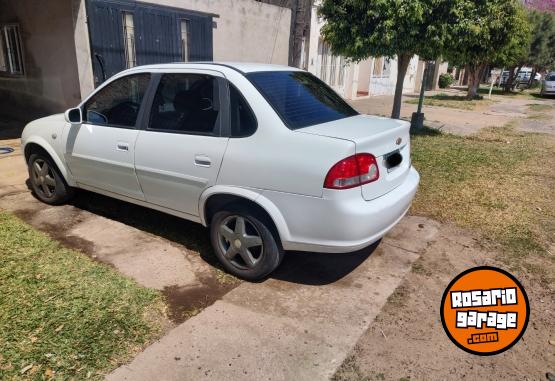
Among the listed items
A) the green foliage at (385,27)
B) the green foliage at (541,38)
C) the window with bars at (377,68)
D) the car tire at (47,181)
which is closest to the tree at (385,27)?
the green foliage at (385,27)

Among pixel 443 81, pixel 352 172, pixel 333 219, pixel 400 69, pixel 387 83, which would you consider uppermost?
pixel 400 69

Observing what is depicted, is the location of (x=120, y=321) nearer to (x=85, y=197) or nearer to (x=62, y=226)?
(x=62, y=226)

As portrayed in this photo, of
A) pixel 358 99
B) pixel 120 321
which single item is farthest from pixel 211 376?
pixel 358 99

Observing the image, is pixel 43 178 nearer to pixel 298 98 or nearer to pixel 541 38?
pixel 298 98

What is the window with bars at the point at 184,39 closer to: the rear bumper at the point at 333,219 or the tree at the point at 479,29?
the tree at the point at 479,29

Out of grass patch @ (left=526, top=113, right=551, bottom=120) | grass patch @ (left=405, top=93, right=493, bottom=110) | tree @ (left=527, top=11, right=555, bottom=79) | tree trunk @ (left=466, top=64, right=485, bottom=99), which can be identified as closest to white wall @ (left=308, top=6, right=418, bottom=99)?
grass patch @ (left=405, top=93, right=493, bottom=110)

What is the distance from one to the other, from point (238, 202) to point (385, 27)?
6.40m

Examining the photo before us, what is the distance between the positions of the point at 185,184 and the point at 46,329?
146cm

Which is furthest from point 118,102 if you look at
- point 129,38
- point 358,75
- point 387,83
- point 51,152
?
point 387,83

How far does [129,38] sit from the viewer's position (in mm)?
8305

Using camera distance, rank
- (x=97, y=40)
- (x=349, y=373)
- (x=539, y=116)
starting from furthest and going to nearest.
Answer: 1. (x=539, y=116)
2. (x=97, y=40)
3. (x=349, y=373)

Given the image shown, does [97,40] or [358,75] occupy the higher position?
[97,40]

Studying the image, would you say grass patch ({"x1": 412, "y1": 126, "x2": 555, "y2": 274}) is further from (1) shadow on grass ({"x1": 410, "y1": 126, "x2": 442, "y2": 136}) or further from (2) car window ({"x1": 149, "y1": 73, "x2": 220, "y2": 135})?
(2) car window ({"x1": 149, "y1": 73, "x2": 220, "y2": 135})

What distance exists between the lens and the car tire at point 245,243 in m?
3.28
